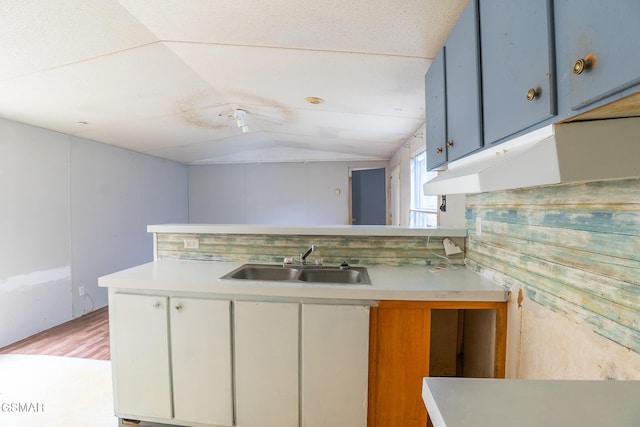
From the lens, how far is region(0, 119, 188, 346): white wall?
278cm

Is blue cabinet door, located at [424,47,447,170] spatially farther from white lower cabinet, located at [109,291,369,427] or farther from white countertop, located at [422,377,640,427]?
white countertop, located at [422,377,640,427]

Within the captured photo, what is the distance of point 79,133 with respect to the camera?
3.32m

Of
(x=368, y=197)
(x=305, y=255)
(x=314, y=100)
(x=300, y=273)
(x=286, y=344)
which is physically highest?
(x=314, y=100)

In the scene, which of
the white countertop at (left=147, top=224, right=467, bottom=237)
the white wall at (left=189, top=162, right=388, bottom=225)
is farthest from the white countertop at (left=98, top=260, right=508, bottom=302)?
the white wall at (left=189, top=162, right=388, bottom=225)

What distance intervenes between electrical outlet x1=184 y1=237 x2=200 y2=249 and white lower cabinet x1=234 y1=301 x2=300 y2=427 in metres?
0.80

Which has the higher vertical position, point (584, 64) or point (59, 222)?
point (584, 64)

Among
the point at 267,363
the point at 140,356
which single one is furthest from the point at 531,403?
the point at 140,356

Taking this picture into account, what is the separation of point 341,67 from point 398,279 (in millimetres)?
1395

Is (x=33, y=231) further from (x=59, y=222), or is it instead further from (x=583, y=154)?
(x=583, y=154)

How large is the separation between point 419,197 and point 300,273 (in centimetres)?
205

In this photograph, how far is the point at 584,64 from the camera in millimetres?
590

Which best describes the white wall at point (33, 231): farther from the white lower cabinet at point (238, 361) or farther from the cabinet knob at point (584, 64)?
the cabinet knob at point (584, 64)

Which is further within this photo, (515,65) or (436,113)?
(436,113)

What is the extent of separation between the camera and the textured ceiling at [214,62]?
1363mm
